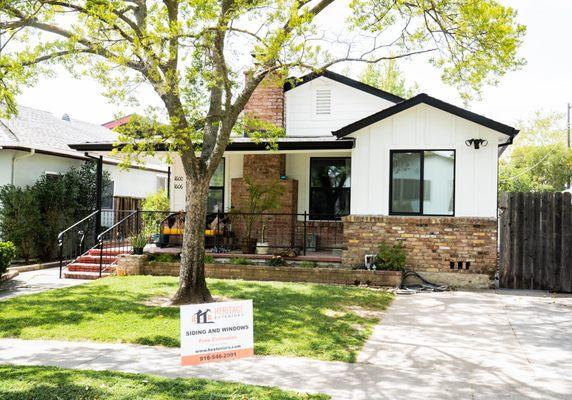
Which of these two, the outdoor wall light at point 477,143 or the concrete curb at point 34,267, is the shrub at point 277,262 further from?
the concrete curb at point 34,267

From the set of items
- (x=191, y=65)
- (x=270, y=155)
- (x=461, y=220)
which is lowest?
(x=461, y=220)

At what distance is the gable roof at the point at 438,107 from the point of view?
Result: 12055mm

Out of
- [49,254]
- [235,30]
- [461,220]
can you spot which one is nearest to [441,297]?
[461,220]

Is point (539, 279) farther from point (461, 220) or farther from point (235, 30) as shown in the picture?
point (235, 30)

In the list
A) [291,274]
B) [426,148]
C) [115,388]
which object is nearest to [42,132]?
[291,274]

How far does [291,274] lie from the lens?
12.8 m

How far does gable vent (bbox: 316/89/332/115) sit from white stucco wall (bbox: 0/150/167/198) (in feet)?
20.4

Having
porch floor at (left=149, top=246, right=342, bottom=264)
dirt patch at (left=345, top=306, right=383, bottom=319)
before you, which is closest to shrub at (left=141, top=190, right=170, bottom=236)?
porch floor at (left=149, top=246, right=342, bottom=264)

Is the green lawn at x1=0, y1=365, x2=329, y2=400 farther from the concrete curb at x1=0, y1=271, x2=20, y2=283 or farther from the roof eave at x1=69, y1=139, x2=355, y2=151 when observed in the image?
the roof eave at x1=69, y1=139, x2=355, y2=151

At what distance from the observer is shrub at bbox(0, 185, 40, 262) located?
14.9m

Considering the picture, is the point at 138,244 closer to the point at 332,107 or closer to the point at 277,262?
the point at 277,262

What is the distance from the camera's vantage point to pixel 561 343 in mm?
7199

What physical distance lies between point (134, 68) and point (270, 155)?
245 inches

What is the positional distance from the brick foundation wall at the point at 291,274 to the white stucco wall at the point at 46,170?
267 cm
